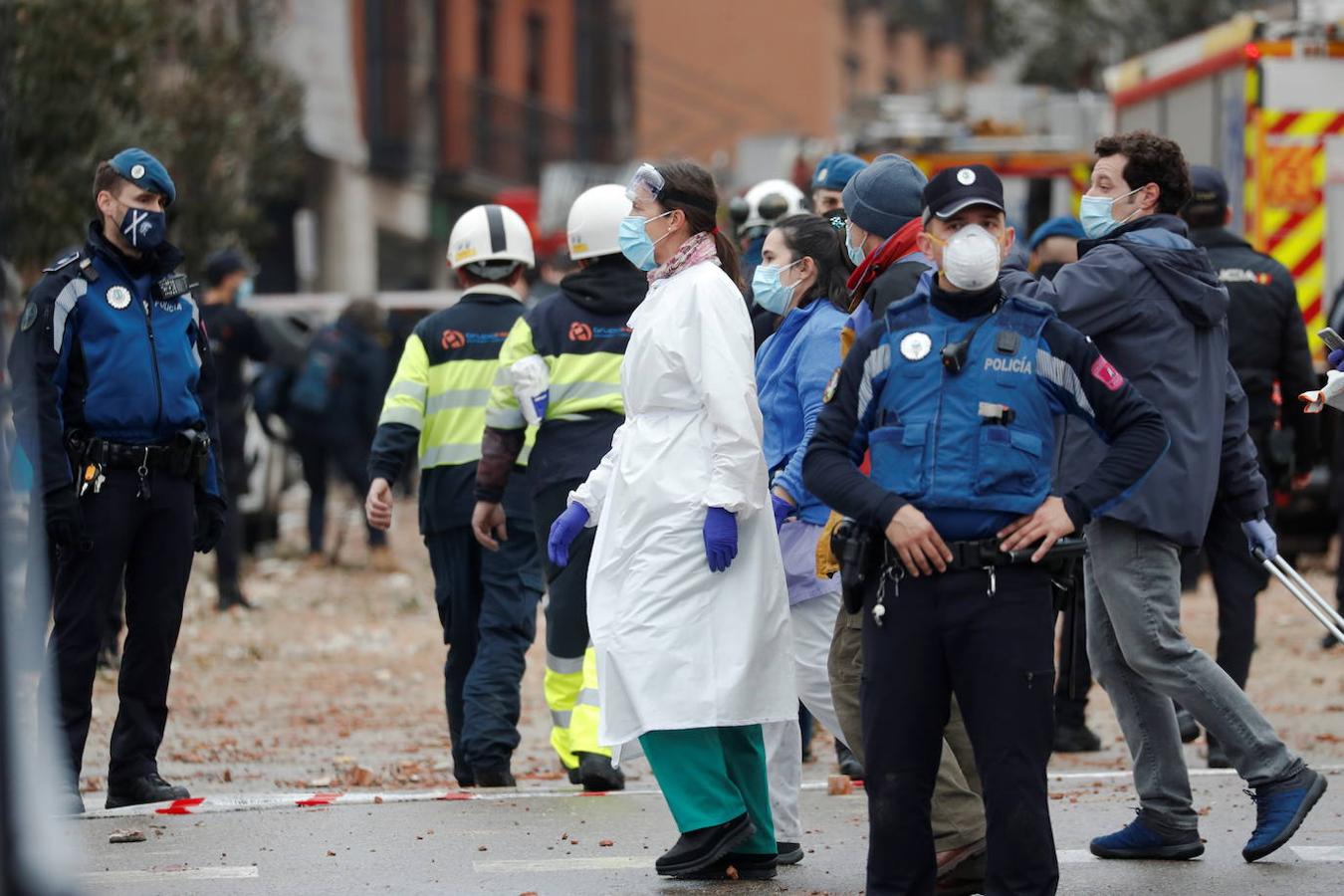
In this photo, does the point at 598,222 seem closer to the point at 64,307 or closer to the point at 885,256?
the point at 64,307

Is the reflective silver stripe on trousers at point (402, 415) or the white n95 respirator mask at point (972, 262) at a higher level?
the white n95 respirator mask at point (972, 262)

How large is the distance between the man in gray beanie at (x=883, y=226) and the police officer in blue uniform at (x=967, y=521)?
0.76 m

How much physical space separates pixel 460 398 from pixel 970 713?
11.9 ft

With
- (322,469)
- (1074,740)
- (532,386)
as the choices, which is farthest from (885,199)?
(322,469)

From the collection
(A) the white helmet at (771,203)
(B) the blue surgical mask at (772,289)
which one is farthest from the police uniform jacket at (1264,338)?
(B) the blue surgical mask at (772,289)

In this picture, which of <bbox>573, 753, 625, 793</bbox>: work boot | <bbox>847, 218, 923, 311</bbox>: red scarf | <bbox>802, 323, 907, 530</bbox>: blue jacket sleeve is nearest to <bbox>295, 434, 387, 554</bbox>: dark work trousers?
<bbox>573, 753, 625, 793</bbox>: work boot

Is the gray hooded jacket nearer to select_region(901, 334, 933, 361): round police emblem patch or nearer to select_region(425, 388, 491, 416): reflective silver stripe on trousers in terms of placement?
select_region(901, 334, 933, 361): round police emblem patch

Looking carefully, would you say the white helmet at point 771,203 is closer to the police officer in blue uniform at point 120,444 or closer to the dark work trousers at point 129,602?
the police officer in blue uniform at point 120,444

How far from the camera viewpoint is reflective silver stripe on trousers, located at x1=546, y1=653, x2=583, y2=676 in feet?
27.2

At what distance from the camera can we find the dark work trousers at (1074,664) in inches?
268

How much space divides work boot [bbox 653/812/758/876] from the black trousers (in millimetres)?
2562

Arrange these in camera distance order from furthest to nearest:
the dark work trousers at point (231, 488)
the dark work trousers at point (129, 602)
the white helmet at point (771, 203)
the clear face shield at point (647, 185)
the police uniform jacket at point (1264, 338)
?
the dark work trousers at point (231, 488) → the white helmet at point (771, 203) → the police uniform jacket at point (1264, 338) → the dark work trousers at point (129, 602) → the clear face shield at point (647, 185)

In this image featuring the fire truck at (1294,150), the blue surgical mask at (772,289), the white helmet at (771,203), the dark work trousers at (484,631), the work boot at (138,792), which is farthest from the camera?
the fire truck at (1294,150)

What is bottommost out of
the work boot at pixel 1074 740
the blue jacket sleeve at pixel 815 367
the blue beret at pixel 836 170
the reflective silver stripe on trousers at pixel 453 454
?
the work boot at pixel 1074 740
